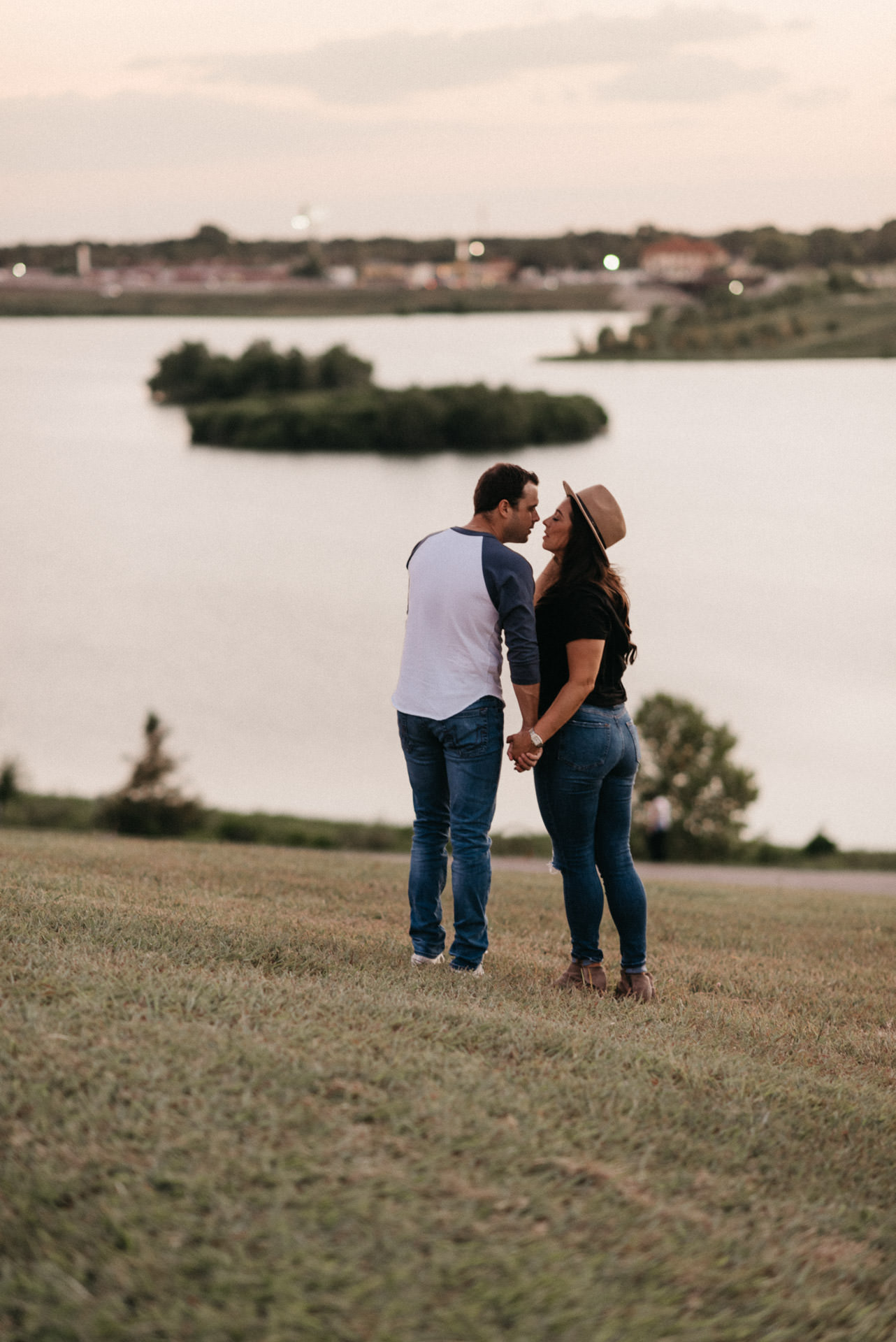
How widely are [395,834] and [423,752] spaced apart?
20976mm

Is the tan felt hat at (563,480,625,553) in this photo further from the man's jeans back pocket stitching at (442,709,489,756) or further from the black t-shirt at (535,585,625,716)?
the man's jeans back pocket stitching at (442,709,489,756)

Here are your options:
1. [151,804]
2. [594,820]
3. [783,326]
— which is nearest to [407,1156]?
[594,820]

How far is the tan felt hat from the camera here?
505 cm

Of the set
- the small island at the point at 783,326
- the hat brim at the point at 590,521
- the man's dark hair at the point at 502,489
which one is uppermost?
the small island at the point at 783,326

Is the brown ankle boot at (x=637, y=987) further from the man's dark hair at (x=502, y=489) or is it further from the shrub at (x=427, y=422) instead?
the shrub at (x=427, y=422)

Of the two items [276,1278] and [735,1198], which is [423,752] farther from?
[276,1278]

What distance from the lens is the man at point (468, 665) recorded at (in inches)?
196

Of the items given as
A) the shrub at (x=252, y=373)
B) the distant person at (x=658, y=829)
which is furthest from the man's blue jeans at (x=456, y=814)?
the shrub at (x=252, y=373)

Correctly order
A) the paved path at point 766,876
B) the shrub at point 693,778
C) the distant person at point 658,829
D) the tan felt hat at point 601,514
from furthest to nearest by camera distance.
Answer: the shrub at point 693,778 < the distant person at point 658,829 < the paved path at point 766,876 < the tan felt hat at point 601,514

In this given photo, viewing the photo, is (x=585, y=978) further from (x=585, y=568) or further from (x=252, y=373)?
(x=252, y=373)

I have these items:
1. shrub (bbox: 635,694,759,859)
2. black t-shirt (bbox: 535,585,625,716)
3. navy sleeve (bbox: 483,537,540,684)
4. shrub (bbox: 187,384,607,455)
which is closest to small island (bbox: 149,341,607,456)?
shrub (bbox: 187,384,607,455)

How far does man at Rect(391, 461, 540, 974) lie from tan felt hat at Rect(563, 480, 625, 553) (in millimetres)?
225

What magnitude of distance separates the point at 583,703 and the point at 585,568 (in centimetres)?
54

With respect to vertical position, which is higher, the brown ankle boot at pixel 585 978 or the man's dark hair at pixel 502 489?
the man's dark hair at pixel 502 489
